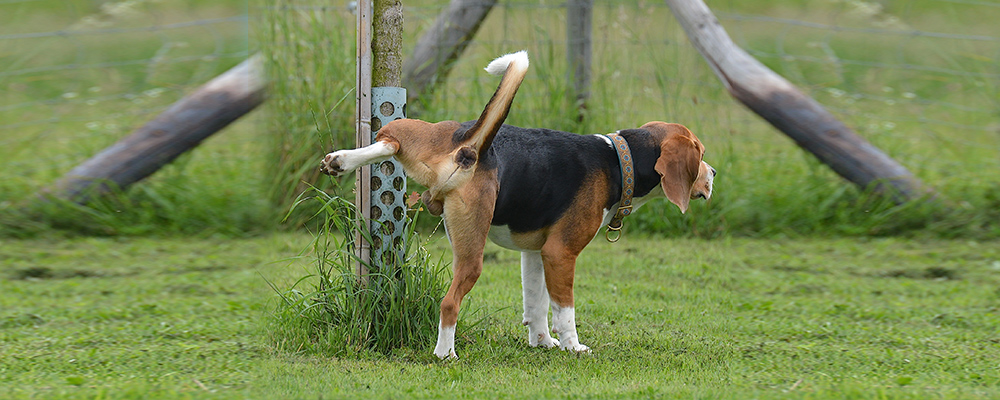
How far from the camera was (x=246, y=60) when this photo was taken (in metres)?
6.36

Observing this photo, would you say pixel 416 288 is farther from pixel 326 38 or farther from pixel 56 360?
pixel 326 38

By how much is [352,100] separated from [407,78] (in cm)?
58

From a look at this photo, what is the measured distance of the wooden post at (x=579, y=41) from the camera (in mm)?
7766

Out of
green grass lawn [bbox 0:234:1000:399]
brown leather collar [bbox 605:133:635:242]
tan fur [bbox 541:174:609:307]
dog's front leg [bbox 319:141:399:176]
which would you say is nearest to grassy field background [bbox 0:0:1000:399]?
green grass lawn [bbox 0:234:1000:399]

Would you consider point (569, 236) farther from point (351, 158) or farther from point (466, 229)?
point (351, 158)

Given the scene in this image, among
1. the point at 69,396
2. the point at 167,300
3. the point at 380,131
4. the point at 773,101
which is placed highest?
the point at 380,131

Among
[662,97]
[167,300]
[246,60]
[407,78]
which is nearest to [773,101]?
[662,97]

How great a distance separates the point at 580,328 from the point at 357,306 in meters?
1.38

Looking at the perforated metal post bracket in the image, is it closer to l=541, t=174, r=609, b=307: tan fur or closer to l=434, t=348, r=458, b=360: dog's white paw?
l=434, t=348, r=458, b=360: dog's white paw

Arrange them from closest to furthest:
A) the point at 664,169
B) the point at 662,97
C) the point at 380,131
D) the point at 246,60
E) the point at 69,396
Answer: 1. the point at 69,396
2. the point at 380,131
3. the point at 664,169
4. the point at 246,60
5. the point at 662,97

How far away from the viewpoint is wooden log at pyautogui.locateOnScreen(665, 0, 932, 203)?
661cm

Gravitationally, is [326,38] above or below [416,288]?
above

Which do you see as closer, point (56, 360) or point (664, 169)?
point (56, 360)

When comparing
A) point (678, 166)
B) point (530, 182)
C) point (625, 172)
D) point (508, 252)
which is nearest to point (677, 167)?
point (678, 166)
